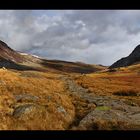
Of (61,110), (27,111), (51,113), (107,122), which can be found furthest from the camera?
(61,110)

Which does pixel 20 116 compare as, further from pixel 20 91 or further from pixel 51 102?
pixel 20 91

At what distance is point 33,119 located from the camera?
1627 cm

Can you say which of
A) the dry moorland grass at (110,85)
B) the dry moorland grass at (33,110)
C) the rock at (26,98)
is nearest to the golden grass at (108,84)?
the dry moorland grass at (110,85)

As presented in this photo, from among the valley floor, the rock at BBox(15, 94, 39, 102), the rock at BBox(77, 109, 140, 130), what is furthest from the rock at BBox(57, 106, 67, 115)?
the rock at BBox(15, 94, 39, 102)

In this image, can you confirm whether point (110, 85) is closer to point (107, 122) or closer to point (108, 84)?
point (108, 84)

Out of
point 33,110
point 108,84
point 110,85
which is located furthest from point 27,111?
point 108,84

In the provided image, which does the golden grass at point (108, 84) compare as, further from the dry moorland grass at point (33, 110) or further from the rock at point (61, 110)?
the rock at point (61, 110)

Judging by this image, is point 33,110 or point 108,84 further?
point 108,84

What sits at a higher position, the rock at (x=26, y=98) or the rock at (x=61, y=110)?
the rock at (x=26, y=98)
